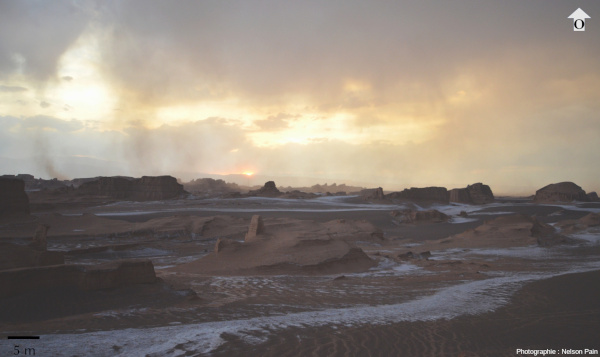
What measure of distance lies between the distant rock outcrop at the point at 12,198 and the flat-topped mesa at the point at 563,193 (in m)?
59.5

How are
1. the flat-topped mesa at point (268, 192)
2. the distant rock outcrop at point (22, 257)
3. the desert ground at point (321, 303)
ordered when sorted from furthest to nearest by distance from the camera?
the flat-topped mesa at point (268, 192) < the distant rock outcrop at point (22, 257) < the desert ground at point (321, 303)

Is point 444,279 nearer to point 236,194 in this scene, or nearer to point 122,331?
point 122,331

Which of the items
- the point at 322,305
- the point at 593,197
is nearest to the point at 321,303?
the point at 322,305

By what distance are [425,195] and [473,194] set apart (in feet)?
33.2

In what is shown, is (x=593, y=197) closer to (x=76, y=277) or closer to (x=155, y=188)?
(x=155, y=188)

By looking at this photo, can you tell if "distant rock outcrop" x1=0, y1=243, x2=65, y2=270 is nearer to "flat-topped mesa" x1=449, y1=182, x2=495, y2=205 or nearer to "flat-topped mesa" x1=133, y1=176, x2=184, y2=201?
"flat-topped mesa" x1=133, y1=176, x2=184, y2=201

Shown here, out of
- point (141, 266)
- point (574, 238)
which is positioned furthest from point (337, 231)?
point (141, 266)

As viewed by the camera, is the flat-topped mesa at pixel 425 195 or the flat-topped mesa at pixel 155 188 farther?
the flat-topped mesa at pixel 425 195

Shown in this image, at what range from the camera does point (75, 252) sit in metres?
16.2

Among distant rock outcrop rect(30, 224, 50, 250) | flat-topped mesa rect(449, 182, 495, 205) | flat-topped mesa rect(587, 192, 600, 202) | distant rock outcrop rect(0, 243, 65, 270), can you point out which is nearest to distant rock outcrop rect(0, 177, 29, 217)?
distant rock outcrop rect(30, 224, 50, 250)

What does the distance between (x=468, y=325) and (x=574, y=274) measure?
18.8ft

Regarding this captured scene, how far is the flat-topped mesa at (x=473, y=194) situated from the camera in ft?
201

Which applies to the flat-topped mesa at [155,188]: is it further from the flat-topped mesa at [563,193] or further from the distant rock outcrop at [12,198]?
the flat-topped mesa at [563,193]

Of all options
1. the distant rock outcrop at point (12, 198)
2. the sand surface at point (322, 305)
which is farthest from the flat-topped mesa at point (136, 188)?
the sand surface at point (322, 305)
